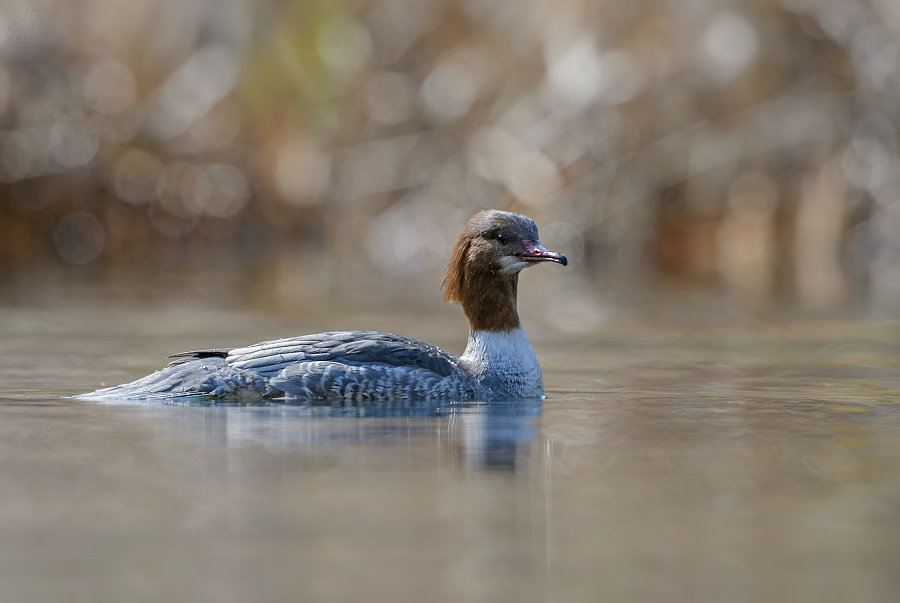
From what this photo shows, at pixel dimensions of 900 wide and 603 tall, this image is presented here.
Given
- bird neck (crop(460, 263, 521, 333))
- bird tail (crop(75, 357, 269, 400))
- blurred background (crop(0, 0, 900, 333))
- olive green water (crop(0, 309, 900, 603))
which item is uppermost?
blurred background (crop(0, 0, 900, 333))

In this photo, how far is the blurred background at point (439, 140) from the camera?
19031 millimetres

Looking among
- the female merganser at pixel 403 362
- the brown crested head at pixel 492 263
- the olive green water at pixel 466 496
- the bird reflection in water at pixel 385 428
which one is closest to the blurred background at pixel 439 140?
the brown crested head at pixel 492 263

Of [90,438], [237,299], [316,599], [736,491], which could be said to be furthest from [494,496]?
[237,299]

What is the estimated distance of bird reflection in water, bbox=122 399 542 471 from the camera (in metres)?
5.68

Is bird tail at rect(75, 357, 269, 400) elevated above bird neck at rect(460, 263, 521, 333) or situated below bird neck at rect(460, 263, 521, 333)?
below

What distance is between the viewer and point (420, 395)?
24.2 feet

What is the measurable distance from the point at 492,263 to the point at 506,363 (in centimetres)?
66

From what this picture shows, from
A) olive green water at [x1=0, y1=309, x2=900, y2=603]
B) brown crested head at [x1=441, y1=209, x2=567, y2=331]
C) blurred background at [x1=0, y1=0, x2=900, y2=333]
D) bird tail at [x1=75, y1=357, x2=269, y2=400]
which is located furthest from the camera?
blurred background at [x1=0, y1=0, x2=900, y2=333]

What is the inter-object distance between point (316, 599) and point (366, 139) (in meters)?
19.1

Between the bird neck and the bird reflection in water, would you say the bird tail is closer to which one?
the bird reflection in water

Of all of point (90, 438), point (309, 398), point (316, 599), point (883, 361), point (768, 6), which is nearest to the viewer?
point (316, 599)

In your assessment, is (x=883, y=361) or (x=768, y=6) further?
(x=768, y=6)

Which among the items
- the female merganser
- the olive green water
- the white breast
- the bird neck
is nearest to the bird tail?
the female merganser

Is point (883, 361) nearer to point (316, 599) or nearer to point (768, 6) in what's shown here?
point (316, 599)
